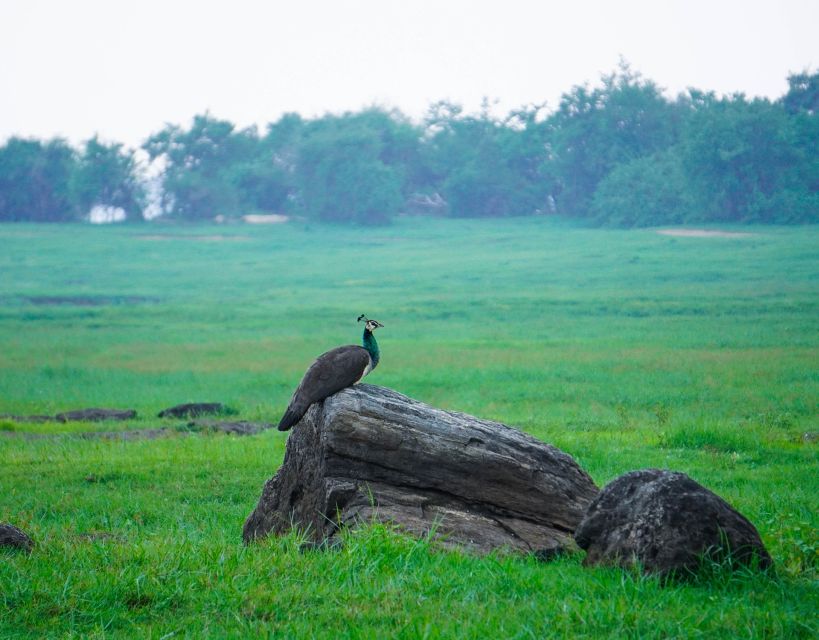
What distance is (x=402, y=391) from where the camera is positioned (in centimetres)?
1966

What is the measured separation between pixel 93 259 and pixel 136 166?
19.5 metres

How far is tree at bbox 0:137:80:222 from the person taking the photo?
69.7 metres

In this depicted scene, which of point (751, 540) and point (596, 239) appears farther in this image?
point (596, 239)

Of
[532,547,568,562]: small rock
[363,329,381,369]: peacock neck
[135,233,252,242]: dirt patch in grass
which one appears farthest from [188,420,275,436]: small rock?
[135,233,252,242]: dirt patch in grass

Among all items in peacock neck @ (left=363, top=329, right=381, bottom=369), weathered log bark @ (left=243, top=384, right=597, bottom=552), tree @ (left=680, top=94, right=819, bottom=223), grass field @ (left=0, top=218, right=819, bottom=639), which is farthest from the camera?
tree @ (left=680, top=94, right=819, bottom=223)

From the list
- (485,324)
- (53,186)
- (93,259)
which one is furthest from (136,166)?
(485,324)

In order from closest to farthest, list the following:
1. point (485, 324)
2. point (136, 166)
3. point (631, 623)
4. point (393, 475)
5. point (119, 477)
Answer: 1. point (631, 623)
2. point (393, 475)
3. point (119, 477)
4. point (485, 324)
5. point (136, 166)

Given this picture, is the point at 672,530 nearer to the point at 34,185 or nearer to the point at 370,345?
the point at 370,345

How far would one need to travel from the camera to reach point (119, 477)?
1129 centimetres

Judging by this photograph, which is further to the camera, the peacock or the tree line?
the tree line

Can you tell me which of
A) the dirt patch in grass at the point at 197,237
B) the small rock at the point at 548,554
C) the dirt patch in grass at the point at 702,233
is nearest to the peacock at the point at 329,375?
the small rock at the point at 548,554

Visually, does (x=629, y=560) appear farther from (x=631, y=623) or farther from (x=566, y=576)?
(x=631, y=623)

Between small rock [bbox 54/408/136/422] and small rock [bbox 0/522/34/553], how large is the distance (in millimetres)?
9829

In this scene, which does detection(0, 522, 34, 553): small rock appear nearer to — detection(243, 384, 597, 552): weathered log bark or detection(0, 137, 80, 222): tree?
detection(243, 384, 597, 552): weathered log bark
